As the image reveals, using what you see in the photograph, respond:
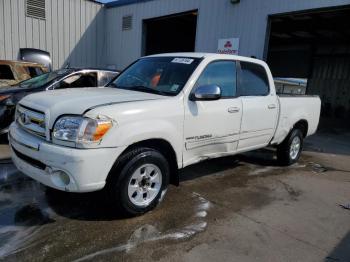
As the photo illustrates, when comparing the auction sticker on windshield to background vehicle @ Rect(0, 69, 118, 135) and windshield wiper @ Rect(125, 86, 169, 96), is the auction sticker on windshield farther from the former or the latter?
background vehicle @ Rect(0, 69, 118, 135)

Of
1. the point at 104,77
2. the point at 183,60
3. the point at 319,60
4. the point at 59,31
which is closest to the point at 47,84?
the point at 104,77

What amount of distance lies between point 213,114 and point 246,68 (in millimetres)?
1312

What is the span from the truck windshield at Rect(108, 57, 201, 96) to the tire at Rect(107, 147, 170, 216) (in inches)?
35.0

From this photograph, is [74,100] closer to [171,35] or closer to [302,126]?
[302,126]

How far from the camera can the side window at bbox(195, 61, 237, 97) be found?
13.9ft

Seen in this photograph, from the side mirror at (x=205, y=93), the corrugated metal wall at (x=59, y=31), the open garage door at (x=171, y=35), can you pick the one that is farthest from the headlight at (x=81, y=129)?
the open garage door at (x=171, y=35)

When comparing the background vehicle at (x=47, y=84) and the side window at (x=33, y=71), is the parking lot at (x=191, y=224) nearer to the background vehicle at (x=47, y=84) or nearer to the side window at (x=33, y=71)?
the background vehicle at (x=47, y=84)

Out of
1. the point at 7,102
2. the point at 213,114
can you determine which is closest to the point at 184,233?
the point at 213,114

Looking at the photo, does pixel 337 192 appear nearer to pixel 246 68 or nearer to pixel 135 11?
pixel 246 68

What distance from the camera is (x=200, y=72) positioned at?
13.6 feet

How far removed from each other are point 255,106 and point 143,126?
7.29ft

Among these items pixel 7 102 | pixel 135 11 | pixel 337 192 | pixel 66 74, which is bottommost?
pixel 337 192

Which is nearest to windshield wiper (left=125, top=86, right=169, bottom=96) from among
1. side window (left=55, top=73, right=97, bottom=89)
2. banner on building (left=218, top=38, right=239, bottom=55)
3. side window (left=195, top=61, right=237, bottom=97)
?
side window (left=195, top=61, right=237, bottom=97)

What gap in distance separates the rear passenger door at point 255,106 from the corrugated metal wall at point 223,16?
4.86 m
